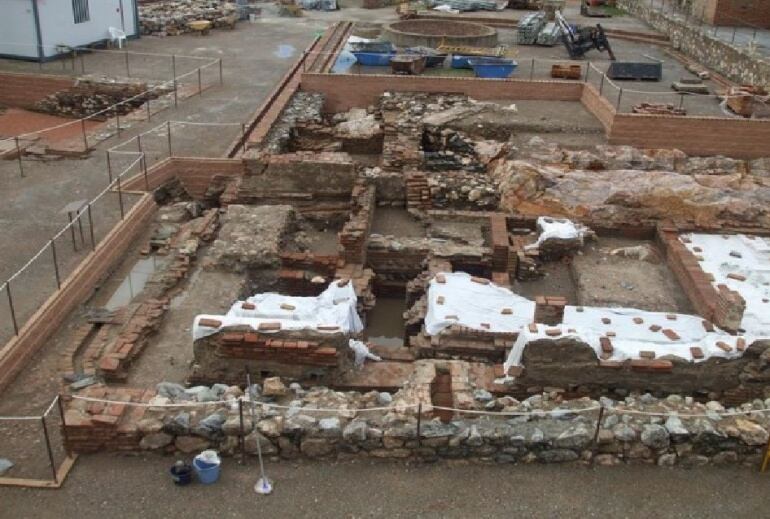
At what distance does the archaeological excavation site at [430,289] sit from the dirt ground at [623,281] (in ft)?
0.14

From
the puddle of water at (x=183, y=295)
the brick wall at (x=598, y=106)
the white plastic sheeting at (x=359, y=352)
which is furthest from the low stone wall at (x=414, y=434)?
the brick wall at (x=598, y=106)

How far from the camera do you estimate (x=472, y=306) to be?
28.4 ft

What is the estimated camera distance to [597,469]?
19.4 ft

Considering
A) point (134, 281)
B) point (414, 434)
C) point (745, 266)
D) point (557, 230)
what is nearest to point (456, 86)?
point (557, 230)

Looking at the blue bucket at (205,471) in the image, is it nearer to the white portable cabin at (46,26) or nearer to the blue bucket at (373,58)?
the blue bucket at (373,58)

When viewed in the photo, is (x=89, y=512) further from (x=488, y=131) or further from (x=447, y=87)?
(x=447, y=87)

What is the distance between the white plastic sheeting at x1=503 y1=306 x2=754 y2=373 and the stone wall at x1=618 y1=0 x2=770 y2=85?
40.3 ft

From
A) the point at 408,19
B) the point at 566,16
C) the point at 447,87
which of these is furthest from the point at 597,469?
the point at 566,16

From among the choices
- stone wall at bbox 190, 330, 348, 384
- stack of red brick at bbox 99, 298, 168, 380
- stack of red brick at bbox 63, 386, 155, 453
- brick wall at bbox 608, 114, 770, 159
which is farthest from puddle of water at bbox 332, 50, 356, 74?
stack of red brick at bbox 63, 386, 155, 453

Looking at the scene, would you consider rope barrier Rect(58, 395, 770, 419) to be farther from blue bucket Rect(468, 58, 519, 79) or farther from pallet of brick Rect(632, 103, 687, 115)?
blue bucket Rect(468, 58, 519, 79)

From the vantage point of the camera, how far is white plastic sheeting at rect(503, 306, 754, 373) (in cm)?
708

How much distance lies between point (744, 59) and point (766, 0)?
18.4 ft

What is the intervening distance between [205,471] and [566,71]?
52.6ft

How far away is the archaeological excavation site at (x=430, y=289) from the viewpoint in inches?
234
